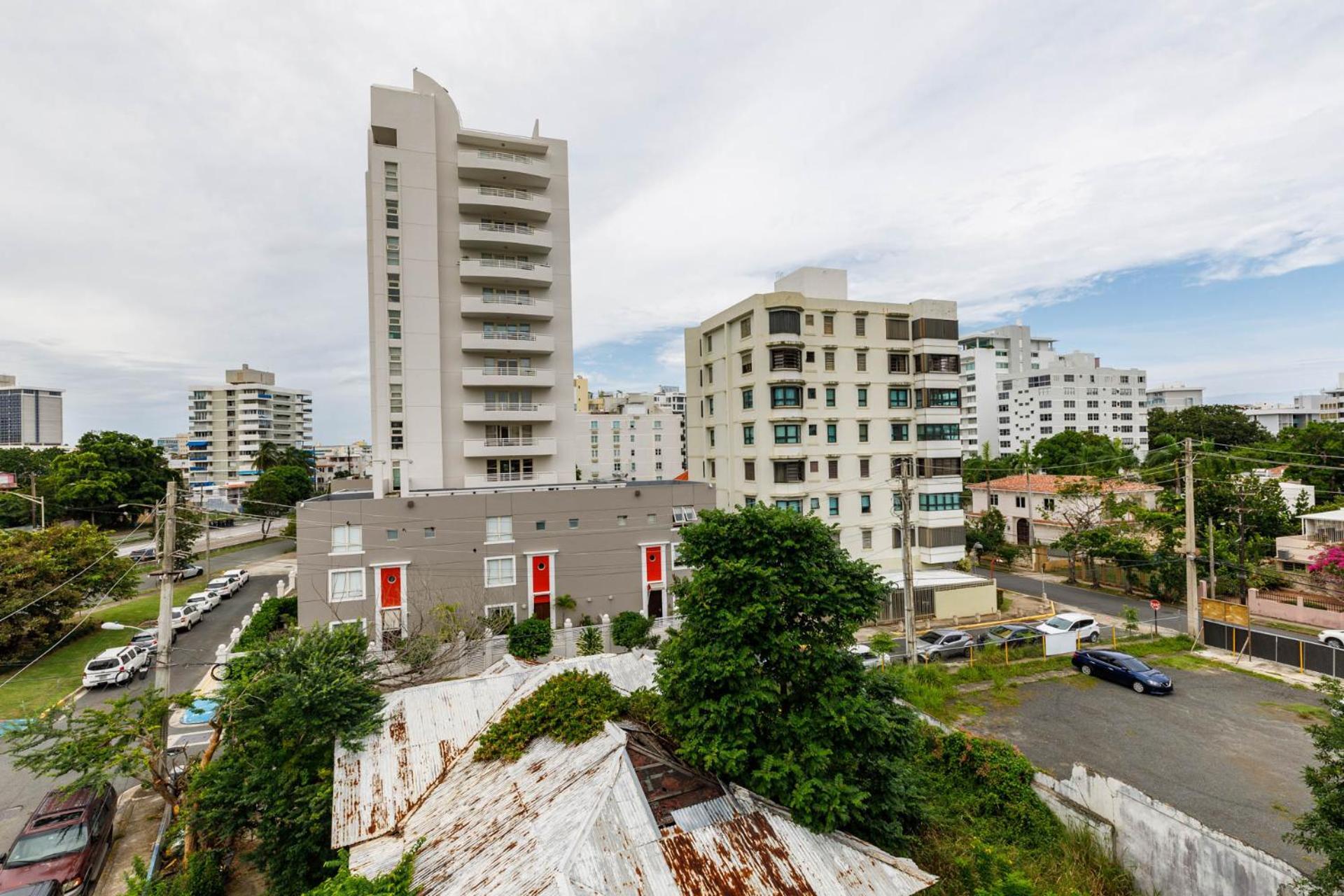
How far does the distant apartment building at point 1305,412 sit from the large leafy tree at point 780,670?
15712 centimetres

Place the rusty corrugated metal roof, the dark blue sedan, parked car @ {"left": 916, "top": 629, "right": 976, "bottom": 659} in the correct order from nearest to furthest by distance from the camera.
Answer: the rusty corrugated metal roof
the dark blue sedan
parked car @ {"left": 916, "top": 629, "right": 976, "bottom": 659}

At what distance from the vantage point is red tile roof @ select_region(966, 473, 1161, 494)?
1574 inches

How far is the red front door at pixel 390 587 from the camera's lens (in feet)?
77.7

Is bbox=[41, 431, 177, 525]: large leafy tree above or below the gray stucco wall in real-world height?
above

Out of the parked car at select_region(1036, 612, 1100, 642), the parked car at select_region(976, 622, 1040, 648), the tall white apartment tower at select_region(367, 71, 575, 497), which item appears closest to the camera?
the parked car at select_region(976, 622, 1040, 648)

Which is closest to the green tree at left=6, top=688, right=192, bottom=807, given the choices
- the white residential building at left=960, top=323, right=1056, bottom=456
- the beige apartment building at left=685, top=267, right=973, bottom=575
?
the beige apartment building at left=685, top=267, right=973, bottom=575

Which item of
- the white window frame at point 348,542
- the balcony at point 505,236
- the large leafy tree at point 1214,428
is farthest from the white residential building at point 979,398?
the white window frame at point 348,542

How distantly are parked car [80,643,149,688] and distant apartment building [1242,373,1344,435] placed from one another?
169 m

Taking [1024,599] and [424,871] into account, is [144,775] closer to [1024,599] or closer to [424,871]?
[424,871]

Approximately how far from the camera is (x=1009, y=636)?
80.3ft

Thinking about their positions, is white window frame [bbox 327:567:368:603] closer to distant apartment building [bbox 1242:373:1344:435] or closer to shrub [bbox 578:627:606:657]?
shrub [bbox 578:627:606:657]

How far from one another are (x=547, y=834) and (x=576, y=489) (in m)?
18.9

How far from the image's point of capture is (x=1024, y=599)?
32.6m

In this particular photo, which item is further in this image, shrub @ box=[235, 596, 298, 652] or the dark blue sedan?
shrub @ box=[235, 596, 298, 652]
